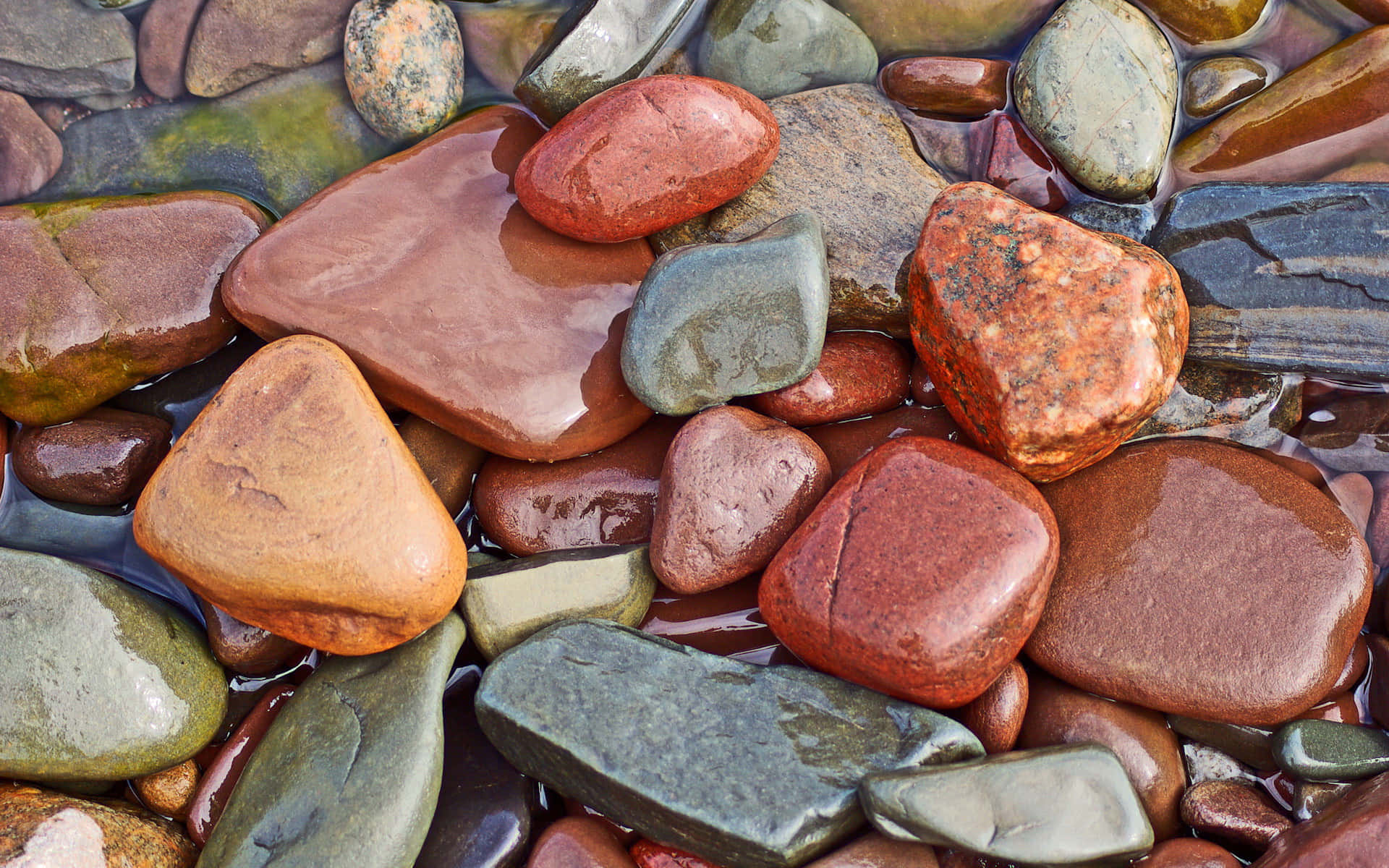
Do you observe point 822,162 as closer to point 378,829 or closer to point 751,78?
point 751,78

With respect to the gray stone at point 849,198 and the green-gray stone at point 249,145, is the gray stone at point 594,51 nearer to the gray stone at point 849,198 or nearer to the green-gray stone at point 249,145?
the gray stone at point 849,198

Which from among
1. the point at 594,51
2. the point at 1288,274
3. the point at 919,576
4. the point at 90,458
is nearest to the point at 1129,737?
the point at 919,576

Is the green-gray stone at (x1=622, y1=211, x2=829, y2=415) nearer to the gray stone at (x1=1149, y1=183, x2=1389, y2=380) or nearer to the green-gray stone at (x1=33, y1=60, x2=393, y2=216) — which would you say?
the gray stone at (x1=1149, y1=183, x2=1389, y2=380)

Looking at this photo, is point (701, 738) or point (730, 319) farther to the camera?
point (730, 319)

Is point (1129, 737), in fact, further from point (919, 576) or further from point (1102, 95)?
point (1102, 95)

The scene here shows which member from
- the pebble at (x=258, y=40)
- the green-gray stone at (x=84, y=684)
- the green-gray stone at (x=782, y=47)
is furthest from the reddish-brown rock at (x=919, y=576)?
the pebble at (x=258, y=40)

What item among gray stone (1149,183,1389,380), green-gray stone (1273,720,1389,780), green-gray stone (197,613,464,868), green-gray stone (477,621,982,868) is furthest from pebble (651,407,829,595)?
green-gray stone (1273,720,1389,780)
